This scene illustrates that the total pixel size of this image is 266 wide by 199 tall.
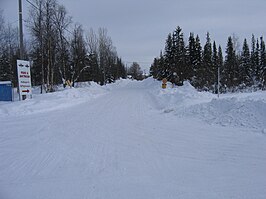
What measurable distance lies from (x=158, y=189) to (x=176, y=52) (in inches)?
1396

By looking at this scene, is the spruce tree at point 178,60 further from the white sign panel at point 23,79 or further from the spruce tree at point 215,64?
the white sign panel at point 23,79

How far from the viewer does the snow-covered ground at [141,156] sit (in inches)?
140

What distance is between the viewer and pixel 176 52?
36750 mm

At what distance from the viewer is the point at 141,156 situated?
196 inches

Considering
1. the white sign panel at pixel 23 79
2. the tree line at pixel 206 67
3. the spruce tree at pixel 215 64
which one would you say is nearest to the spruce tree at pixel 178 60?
the tree line at pixel 206 67

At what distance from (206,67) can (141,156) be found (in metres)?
33.7

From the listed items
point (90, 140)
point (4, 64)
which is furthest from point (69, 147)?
point (4, 64)

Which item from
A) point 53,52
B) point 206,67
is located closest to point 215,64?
point 206,67

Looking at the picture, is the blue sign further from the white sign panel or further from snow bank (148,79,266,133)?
snow bank (148,79,266,133)

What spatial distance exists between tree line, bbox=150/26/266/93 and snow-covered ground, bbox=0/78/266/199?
1842cm

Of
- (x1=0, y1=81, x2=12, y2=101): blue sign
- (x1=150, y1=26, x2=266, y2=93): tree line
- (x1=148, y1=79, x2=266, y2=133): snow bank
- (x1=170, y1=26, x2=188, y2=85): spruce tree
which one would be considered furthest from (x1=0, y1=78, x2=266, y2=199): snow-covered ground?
(x1=170, y1=26, x2=188, y2=85): spruce tree

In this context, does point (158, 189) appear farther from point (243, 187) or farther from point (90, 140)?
point (90, 140)

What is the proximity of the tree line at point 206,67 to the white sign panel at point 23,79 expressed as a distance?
65.3 feet

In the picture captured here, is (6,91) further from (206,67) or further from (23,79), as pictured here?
(206,67)
